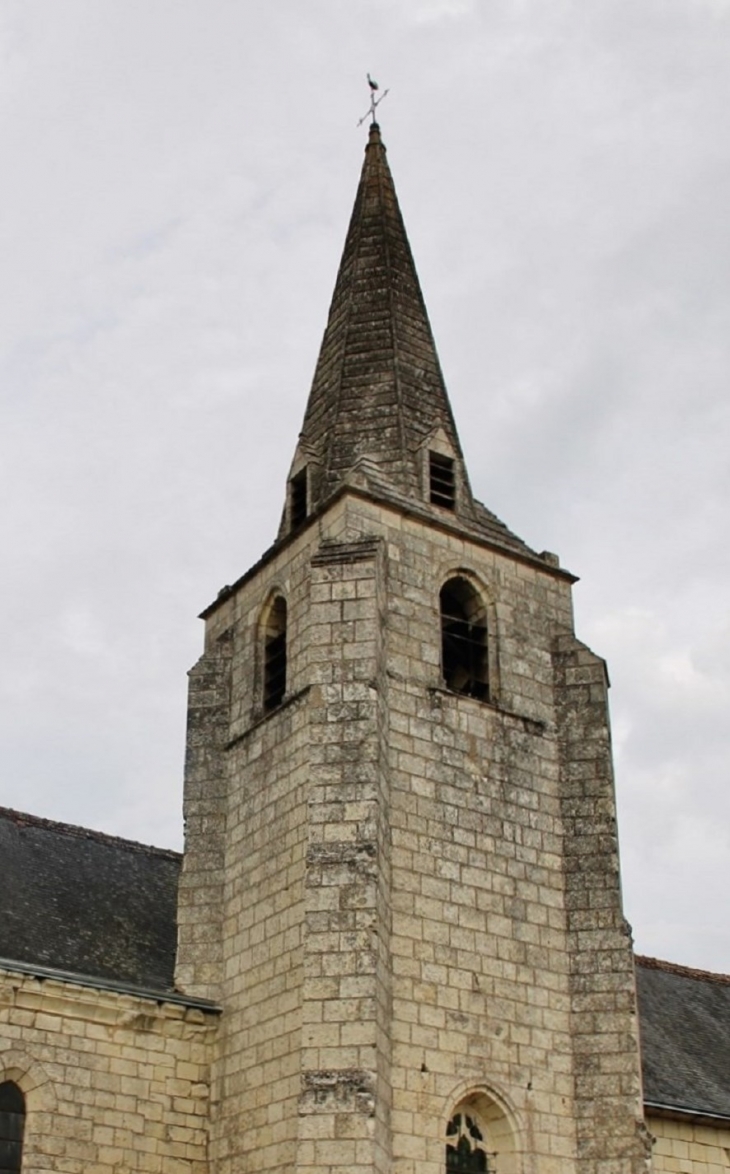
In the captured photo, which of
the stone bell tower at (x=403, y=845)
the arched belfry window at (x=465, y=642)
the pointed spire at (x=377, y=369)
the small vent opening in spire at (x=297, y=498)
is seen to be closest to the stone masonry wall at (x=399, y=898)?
the stone bell tower at (x=403, y=845)

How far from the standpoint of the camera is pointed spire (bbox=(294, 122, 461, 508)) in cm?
1756

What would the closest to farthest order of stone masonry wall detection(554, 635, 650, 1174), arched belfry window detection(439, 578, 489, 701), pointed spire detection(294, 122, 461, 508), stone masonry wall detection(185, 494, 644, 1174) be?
stone masonry wall detection(185, 494, 644, 1174) < stone masonry wall detection(554, 635, 650, 1174) < arched belfry window detection(439, 578, 489, 701) < pointed spire detection(294, 122, 461, 508)

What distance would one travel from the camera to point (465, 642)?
1642 centimetres

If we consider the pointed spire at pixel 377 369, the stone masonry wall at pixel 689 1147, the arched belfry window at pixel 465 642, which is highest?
the pointed spire at pixel 377 369

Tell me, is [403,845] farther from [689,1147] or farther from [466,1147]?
[689,1147]

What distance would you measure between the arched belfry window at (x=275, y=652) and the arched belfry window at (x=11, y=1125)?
4.79m

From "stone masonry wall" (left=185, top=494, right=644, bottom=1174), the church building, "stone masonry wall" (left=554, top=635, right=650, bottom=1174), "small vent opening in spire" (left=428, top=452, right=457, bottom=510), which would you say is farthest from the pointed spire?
"stone masonry wall" (left=554, top=635, right=650, bottom=1174)

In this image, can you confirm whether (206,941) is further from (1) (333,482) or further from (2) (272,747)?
(1) (333,482)

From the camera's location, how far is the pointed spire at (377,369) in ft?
57.6

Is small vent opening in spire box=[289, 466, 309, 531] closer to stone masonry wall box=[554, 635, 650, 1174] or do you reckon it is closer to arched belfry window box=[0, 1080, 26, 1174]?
stone masonry wall box=[554, 635, 650, 1174]

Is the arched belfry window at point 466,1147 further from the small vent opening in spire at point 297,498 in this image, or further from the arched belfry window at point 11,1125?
the small vent opening in spire at point 297,498

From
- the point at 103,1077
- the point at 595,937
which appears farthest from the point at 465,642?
the point at 103,1077

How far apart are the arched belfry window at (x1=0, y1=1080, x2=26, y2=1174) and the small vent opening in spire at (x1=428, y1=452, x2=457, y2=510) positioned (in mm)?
7822

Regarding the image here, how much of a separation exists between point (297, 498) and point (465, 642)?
2912mm
